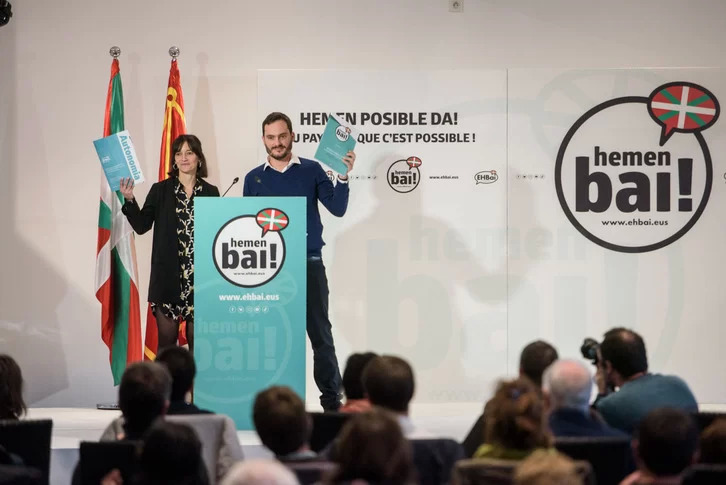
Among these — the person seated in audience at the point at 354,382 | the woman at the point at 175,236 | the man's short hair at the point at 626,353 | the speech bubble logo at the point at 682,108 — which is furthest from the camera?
the speech bubble logo at the point at 682,108

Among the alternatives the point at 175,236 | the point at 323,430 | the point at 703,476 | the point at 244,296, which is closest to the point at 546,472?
the point at 703,476

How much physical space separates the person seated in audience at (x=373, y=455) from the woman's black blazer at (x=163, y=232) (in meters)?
4.03

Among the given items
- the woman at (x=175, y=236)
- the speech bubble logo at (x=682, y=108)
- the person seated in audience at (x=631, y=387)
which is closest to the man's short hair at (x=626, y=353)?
the person seated in audience at (x=631, y=387)

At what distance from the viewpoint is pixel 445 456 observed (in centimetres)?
344

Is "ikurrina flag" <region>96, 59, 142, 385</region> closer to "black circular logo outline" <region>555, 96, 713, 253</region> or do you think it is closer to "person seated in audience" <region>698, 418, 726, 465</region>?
"black circular logo outline" <region>555, 96, 713, 253</region>

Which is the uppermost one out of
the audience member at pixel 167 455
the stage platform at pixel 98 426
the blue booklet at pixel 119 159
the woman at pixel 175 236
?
the blue booklet at pixel 119 159

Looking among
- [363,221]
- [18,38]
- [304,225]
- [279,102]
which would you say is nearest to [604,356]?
[304,225]

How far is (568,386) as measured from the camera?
12.2 ft

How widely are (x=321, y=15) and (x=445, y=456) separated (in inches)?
195

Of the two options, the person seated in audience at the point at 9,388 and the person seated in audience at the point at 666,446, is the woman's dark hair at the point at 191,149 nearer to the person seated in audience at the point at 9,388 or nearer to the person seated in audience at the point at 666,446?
the person seated in audience at the point at 9,388

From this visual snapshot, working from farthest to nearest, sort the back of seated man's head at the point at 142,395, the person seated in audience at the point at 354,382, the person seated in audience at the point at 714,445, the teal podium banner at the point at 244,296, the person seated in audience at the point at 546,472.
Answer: the teal podium banner at the point at 244,296 → the person seated in audience at the point at 354,382 → the back of seated man's head at the point at 142,395 → the person seated in audience at the point at 714,445 → the person seated in audience at the point at 546,472

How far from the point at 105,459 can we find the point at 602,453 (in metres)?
1.65

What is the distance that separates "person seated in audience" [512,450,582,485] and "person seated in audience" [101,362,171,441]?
1.51 metres

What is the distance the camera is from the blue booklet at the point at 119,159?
639 cm
